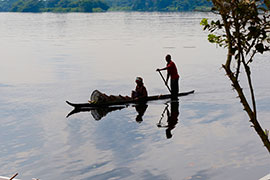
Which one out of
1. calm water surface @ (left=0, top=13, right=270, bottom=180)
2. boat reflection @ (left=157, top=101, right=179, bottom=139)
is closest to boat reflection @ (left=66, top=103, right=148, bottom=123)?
calm water surface @ (left=0, top=13, right=270, bottom=180)

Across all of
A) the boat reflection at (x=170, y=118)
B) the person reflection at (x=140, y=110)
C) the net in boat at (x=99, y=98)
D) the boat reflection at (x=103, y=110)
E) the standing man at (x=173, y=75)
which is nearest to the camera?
the boat reflection at (x=170, y=118)

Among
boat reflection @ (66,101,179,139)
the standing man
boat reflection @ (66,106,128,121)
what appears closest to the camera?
boat reflection @ (66,101,179,139)

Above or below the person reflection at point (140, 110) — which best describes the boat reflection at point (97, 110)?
above

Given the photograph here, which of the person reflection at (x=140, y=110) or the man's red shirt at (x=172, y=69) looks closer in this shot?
the person reflection at (x=140, y=110)

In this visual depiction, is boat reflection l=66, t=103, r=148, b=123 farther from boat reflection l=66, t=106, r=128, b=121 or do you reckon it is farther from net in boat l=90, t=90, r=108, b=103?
net in boat l=90, t=90, r=108, b=103

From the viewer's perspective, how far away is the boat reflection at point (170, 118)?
51.9 ft

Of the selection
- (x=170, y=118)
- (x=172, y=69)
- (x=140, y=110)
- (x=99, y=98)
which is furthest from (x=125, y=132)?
(x=172, y=69)

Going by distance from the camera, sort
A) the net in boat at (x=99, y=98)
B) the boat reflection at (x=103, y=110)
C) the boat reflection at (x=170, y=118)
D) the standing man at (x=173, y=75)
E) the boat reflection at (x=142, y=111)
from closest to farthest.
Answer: the boat reflection at (x=170, y=118) → the boat reflection at (x=142, y=111) → the boat reflection at (x=103, y=110) → the net in boat at (x=99, y=98) → the standing man at (x=173, y=75)

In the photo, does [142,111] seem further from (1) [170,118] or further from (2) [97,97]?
(2) [97,97]

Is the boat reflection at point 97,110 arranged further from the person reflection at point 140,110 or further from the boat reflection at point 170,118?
the boat reflection at point 170,118

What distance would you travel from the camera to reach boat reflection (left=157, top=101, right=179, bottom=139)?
1582 centimetres

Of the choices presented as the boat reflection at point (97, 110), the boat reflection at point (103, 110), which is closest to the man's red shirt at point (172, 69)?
the boat reflection at point (103, 110)

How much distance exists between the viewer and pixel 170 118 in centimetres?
1780

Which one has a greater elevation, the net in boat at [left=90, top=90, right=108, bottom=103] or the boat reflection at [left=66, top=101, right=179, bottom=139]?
the net in boat at [left=90, top=90, right=108, bottom=103]
